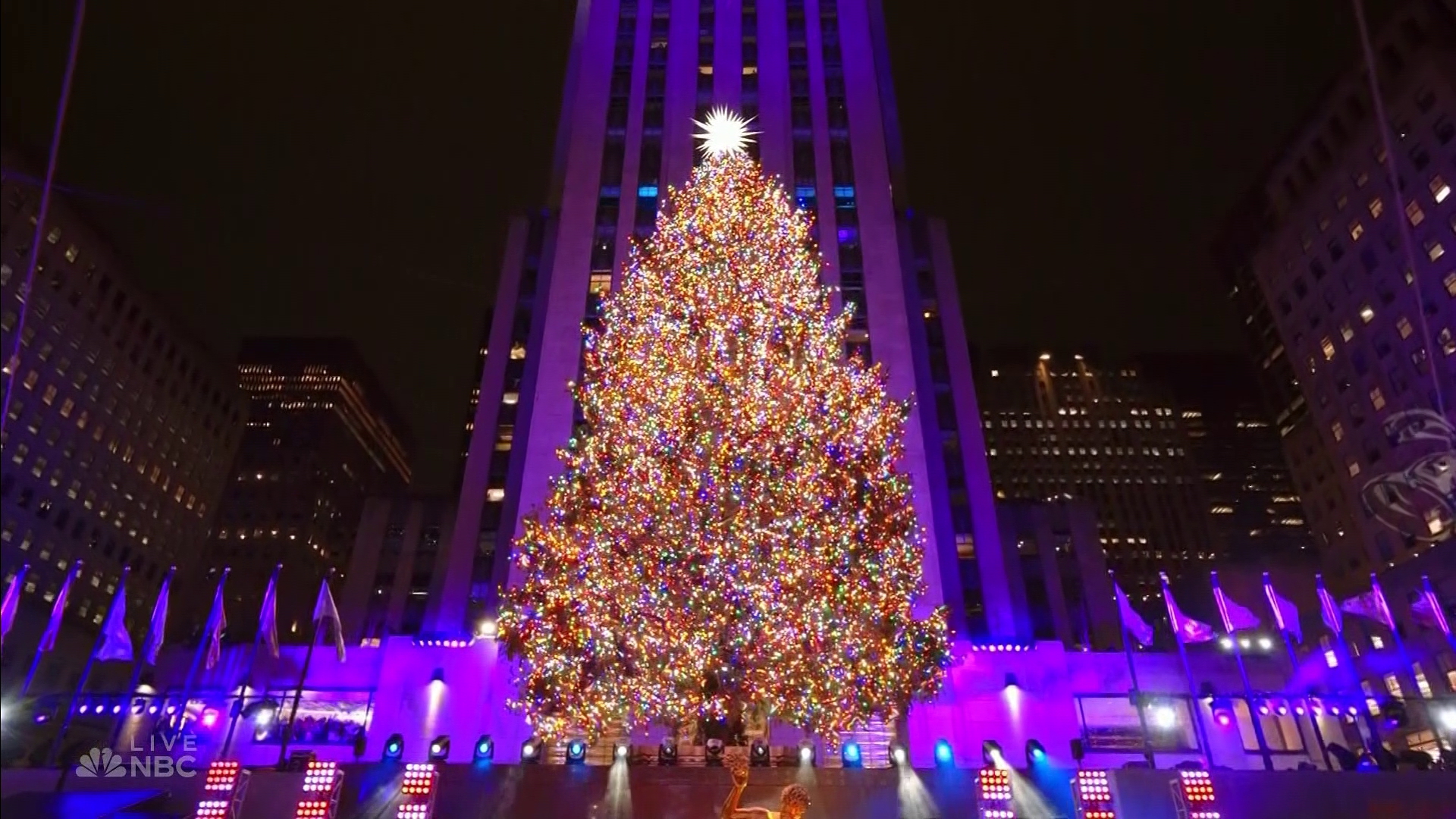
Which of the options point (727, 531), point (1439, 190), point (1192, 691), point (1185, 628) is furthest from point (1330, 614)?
point (1439, 190)

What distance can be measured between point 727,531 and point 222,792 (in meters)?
9.91

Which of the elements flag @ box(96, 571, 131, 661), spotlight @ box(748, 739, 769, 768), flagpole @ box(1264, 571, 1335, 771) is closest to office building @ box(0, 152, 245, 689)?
flag @ box(96, 571, 131, 661)

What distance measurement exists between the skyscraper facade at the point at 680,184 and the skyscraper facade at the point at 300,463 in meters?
66.3

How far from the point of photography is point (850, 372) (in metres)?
20.4

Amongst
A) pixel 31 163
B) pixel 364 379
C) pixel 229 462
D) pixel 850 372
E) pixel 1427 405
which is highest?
pixel 364 379

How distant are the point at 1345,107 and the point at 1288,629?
158 ft

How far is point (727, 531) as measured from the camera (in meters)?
17.5

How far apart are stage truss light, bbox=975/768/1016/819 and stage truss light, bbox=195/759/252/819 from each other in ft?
42.5

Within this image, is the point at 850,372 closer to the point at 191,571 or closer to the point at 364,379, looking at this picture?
the point at 191,571

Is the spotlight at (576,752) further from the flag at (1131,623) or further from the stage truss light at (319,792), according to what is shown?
the flag at (1131,623)

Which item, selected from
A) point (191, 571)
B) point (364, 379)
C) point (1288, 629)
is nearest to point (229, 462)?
point (191, 571)

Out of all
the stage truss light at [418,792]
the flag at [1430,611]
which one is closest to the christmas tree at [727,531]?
the stage truss light at [418,792]

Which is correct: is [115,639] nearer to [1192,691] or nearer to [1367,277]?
[1192,691]

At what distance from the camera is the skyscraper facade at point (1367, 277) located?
47.4 m
